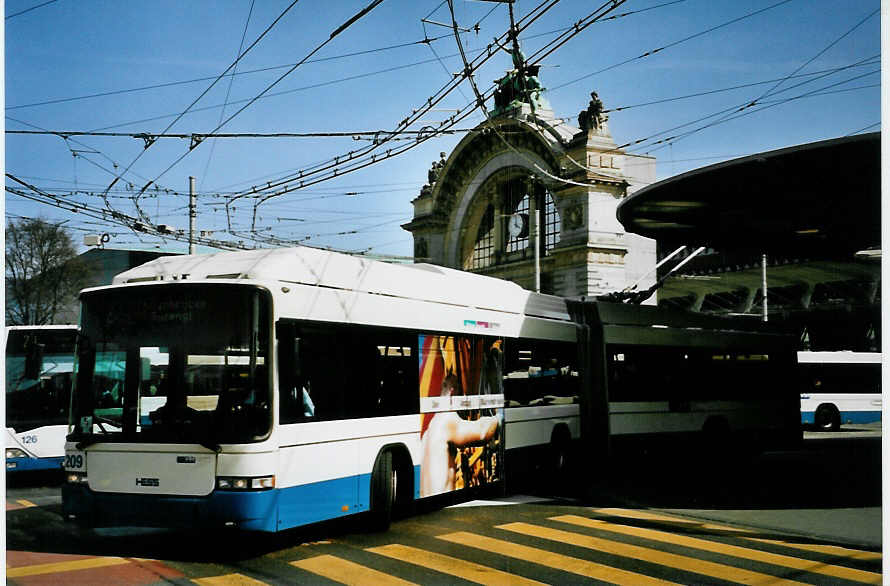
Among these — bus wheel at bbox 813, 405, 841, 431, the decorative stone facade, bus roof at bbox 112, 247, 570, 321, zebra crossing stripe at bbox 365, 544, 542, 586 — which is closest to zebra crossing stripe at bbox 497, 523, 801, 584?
zebra crossing stripe at bbox 365, 544, 542, 586

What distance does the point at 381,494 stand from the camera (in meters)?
9.48

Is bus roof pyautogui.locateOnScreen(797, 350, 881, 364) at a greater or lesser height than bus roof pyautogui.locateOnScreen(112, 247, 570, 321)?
lesser

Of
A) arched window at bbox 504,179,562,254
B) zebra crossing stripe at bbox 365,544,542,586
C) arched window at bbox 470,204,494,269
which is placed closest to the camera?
zebra crossing stripe at bbox 365,544,542,586

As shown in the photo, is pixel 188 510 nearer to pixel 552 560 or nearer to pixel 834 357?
pixel 552 560

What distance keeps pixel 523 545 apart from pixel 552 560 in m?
0.68

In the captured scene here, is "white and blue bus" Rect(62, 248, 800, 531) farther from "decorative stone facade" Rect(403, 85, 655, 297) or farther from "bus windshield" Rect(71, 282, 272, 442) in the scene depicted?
"decorative stone facade" Rect(403, 85, 655, 297)

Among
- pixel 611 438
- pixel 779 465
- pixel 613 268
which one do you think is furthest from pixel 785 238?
pixel 613 268

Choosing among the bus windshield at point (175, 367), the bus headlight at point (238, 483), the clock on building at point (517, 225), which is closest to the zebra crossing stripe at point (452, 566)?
the bus headlight at point (238, 483)

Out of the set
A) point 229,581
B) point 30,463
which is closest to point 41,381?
point 30,463

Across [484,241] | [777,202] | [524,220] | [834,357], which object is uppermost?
[524,220]

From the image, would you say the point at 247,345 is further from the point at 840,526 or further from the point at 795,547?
the point at 840,526

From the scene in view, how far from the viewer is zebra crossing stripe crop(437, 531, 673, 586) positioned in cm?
741

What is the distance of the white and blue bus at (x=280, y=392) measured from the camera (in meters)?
7.88

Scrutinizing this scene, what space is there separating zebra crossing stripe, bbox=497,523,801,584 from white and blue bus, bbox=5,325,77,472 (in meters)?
7.38
